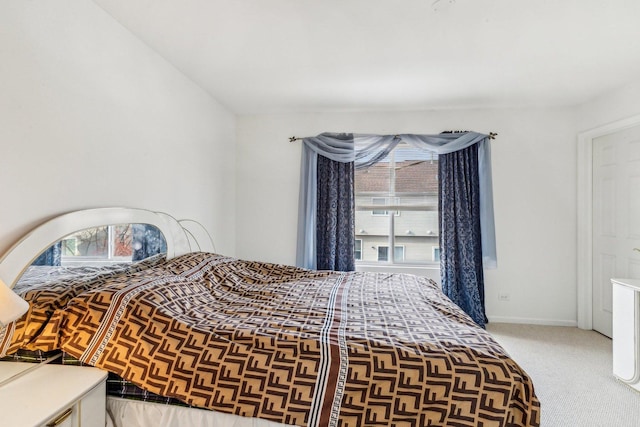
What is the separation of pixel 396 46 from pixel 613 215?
9.11 feet

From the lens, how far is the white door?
2.98m

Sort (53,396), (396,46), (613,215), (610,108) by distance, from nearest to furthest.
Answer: (53,396) < (396,46) < (610,108) < (613,215)

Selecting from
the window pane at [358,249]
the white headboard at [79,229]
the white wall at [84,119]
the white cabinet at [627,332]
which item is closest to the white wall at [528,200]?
the window pane at [358,249]

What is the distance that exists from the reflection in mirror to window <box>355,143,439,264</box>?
7.51 ft

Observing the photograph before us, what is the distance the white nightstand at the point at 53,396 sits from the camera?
105 centimetres

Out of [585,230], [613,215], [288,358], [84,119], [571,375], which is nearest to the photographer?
[288,358]

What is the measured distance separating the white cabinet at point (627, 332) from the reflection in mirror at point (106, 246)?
3348 mm

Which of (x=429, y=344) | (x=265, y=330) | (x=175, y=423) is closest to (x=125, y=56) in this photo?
(x=265, y=330)

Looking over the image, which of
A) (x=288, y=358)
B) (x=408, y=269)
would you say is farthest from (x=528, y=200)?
(x=288, y=358)

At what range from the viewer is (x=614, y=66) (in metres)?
2.57

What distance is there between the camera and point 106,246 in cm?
189

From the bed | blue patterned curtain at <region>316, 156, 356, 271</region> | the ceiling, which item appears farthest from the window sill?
the bed

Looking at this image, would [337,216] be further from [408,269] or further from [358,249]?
[408,269]

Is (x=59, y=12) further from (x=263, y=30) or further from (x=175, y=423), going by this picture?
(x=175, y=423)
